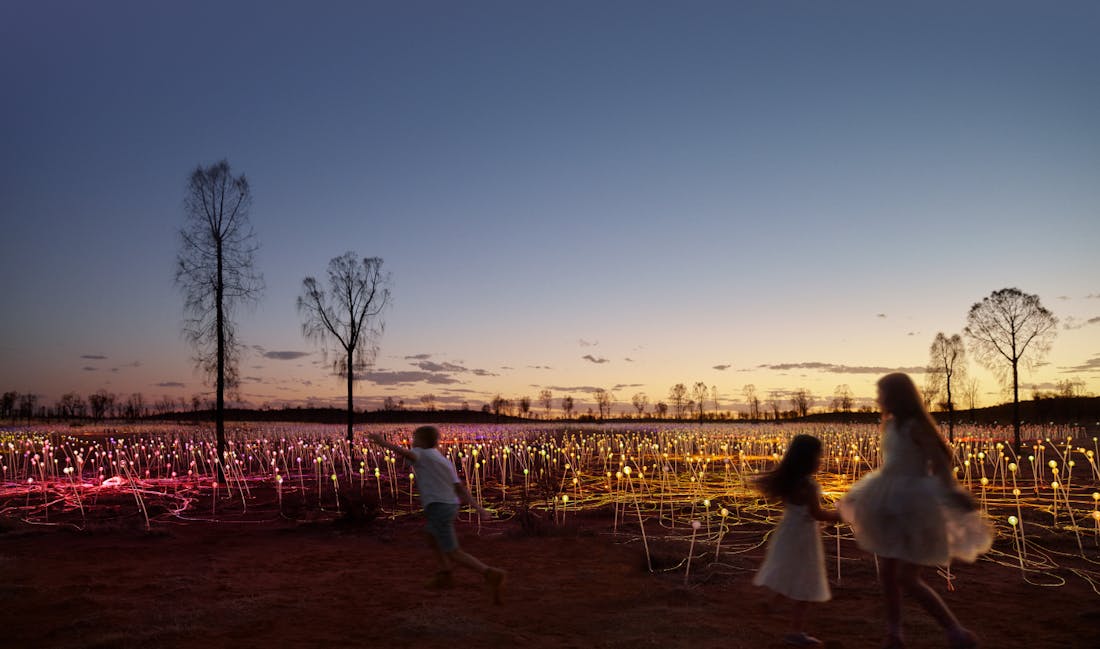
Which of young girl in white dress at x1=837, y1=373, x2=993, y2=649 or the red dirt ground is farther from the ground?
young girl in white dress at x1=837, y1=373, x2=993, y2=649

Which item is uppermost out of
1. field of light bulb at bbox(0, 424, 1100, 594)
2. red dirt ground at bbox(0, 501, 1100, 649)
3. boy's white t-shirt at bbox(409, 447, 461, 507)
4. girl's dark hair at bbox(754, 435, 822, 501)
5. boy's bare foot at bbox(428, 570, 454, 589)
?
girl's dark hair at bbox(754, 435, 822, 501)

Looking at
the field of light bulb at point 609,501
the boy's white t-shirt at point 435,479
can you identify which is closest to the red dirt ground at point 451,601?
the field of light bulb at point 609,501

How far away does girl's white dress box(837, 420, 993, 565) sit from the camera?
5.16 metres

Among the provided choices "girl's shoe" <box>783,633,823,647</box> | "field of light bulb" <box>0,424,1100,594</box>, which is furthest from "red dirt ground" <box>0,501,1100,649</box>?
"field of light bulb" <box>0,424,1100,594</box>

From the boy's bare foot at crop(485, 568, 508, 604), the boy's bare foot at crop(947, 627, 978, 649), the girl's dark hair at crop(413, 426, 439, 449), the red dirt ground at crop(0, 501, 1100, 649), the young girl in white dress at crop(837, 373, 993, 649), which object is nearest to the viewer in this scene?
the boy's bare foot at crop(947, 627, 978, 649)

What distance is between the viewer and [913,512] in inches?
205

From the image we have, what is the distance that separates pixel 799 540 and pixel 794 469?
0.57 metres

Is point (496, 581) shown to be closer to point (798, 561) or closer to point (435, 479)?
point (435, 479)

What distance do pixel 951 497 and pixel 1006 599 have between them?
10.3 ft

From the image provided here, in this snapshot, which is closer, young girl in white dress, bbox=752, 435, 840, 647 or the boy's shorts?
young girl in white dress, bbox=752, 435, 840, 647

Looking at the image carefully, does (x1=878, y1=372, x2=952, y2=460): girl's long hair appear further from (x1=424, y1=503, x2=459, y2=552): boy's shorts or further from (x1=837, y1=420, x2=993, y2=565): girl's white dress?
(x1=424, y1=503, x2=459, y2=552): boy's shorts

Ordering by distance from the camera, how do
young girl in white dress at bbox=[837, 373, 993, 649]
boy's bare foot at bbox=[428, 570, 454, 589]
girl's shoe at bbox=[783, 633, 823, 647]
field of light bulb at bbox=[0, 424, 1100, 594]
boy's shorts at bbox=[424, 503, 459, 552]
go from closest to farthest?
young girl in white dress at bbox=[837, 373, 993, 649] → girl's shoe at bbox=[783, 633, 823, 647] → boy's shorts at bbox=[424, 503, 459, 552] → boy's bare foot at bbox=[428, 570, 454, 589] → field of light bulb at bbox=[0, 424, 1100, 594]

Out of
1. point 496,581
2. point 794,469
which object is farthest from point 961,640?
point 496,581

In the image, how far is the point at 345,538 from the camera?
11.6 metres
